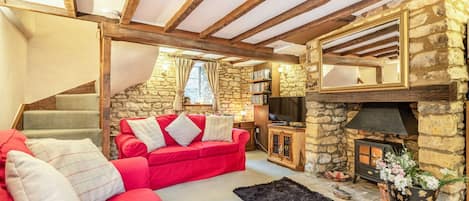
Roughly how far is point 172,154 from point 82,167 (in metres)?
1.71

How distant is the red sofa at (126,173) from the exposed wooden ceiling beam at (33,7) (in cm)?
176

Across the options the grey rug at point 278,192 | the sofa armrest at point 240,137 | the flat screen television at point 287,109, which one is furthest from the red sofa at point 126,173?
the flat screen television at point 287,109

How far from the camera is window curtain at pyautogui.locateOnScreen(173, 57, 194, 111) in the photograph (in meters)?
5.53

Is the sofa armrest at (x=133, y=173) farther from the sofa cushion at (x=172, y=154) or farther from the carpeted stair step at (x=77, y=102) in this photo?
the carpeted stair step at (x=77, y=102)

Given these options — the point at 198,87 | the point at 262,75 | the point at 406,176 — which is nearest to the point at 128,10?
the point at 406,176

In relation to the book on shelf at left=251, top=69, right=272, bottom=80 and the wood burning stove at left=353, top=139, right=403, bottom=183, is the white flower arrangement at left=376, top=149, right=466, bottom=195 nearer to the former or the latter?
the wood burning stove at left=353, top=139, right=403, bottom=183

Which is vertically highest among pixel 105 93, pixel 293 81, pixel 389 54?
pixel 389 54

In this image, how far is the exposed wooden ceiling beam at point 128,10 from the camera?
2.59 m

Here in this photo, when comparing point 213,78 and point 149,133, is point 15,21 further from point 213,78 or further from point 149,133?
point 213,78

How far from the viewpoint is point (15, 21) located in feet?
9.95

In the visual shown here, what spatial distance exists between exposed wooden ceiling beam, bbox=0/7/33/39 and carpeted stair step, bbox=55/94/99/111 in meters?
1.02

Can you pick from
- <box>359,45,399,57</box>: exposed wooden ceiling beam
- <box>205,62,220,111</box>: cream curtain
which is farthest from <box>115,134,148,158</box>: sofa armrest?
<box>359,45,399,57</box>: exposed wooden ceiling beam

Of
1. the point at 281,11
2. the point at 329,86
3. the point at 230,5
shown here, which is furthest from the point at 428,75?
the point at 230,5

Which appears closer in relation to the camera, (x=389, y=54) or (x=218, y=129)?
(x=389, y=54)
